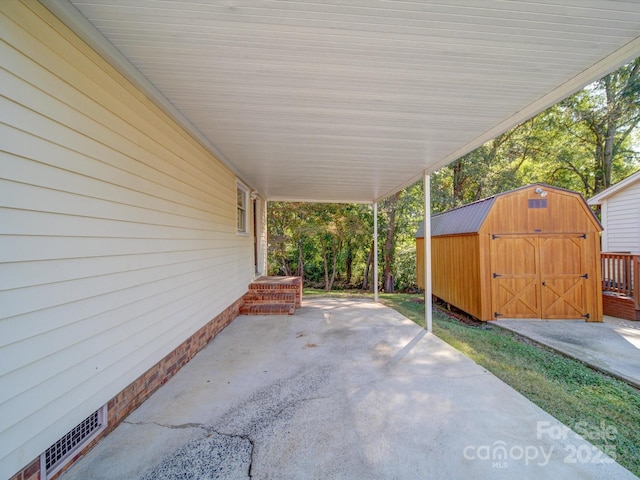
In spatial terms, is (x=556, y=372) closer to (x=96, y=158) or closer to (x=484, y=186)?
(x=96, y=158)

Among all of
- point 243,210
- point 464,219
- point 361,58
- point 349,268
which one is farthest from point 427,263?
point 349,268

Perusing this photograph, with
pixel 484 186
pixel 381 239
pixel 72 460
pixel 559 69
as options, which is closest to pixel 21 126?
A: pixel 72 460

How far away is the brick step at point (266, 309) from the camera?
591cm

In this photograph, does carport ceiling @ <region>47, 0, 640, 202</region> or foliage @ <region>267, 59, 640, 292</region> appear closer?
carport ceiling @ <region>47, 0, 640, 202</region>

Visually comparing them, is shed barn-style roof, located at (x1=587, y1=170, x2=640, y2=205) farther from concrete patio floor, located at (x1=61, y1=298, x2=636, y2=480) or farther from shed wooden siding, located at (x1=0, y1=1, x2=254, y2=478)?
shed wooden siding, located at (x1=0, y1=1, x2=254, y2=478)

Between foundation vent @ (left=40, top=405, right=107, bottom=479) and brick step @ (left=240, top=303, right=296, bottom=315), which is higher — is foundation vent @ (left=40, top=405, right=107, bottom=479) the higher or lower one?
the higher one

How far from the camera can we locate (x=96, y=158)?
2008mm

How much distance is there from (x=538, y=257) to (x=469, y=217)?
5.18 feet

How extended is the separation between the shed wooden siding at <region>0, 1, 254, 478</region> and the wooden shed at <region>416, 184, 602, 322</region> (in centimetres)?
584

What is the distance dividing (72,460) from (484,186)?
14.7 m

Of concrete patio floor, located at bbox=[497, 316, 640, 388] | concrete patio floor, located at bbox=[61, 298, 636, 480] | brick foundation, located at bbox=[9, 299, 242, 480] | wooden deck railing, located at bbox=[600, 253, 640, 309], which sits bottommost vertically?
concrete patio floor, located at bbox=[497, 316, 640, 388]

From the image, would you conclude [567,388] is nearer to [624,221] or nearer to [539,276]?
[539,276]

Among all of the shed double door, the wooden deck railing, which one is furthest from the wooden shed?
the wooden deck railing

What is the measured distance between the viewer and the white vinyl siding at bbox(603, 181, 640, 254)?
732 centimetres
